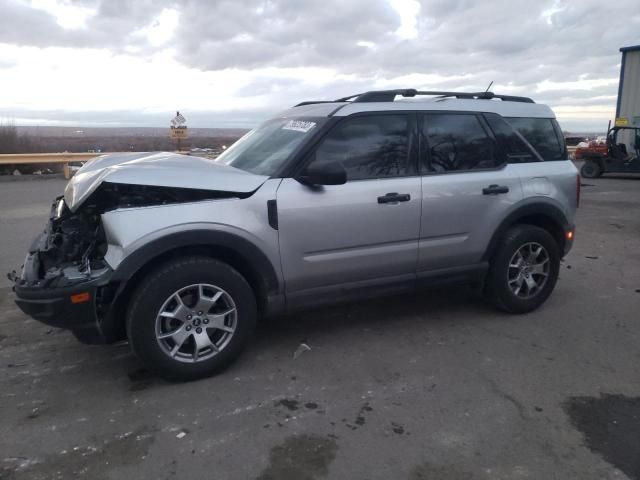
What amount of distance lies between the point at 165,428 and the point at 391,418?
131cm

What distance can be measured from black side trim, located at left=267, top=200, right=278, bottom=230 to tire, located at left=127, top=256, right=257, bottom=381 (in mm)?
418

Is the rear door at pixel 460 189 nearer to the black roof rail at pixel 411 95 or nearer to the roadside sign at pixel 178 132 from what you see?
the black roof rail at pixel 411 95

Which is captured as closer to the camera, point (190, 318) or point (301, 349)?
point (190, 318)

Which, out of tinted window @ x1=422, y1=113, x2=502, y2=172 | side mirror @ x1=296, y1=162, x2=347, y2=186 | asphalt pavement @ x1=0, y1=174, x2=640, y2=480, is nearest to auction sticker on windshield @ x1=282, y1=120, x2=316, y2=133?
side mirror @ x1=296, y1=162, x2=347, y2=186

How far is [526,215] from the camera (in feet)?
15.4


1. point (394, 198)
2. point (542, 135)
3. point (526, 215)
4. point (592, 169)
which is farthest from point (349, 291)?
point (592, 169)

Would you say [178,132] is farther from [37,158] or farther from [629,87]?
[629,87]

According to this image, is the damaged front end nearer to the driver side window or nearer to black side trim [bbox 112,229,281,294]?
black side trim [bbox 112,229,281,294]

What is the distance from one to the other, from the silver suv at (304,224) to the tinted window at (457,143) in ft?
0.04

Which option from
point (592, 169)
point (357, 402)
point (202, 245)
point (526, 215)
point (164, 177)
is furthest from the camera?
point (592, 169)

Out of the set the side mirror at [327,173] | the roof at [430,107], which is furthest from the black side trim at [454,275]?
the roof at [430,107]

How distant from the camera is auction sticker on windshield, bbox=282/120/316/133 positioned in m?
4.06

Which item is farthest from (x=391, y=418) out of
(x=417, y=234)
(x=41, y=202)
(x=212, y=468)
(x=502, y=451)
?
(x=41, y=202)

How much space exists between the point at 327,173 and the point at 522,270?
224 centimetres
